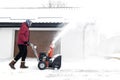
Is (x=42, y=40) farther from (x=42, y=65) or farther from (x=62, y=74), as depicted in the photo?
(x=62, y=74)

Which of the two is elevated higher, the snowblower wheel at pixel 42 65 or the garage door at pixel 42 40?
the garage door at pixel 42 40

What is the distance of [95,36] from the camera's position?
23.7 metres

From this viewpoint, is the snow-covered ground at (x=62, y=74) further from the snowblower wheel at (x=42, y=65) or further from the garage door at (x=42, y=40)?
the garage door at (x=42, y=40)

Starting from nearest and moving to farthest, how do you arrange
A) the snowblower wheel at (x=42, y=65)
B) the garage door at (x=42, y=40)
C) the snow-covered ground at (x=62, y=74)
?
the snow-covered ground at (x=62, y=74)
the snowblower wheel at (x=42, y=65)
the garage door at (x=42, y=40)

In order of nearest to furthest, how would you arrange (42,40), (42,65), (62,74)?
(62,74) → (42,65) → (42,40)

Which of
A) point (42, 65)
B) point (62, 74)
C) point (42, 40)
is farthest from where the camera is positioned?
point (42, 40)

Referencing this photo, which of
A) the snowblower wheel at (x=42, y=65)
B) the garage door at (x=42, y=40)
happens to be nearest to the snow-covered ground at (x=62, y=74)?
the snowblower wheel at (x=42, y=65)

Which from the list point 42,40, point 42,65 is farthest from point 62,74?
point 42,40

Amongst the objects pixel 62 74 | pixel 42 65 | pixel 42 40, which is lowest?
pixel 62 74

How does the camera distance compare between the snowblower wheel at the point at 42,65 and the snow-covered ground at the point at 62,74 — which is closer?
the snow-covered ground at the point at 62,74

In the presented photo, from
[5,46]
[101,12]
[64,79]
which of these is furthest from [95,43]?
[64,79]

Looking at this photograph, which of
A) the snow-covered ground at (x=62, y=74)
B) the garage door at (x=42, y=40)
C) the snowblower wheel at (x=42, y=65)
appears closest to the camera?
the snow-covered ground at (x=62, y=74)

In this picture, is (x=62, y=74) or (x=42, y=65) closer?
(x=62, y=74)

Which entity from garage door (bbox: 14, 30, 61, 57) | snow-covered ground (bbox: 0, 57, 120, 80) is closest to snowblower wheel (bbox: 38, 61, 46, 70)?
snow-covered ground (bbox: 0, 57, 120, 80)
